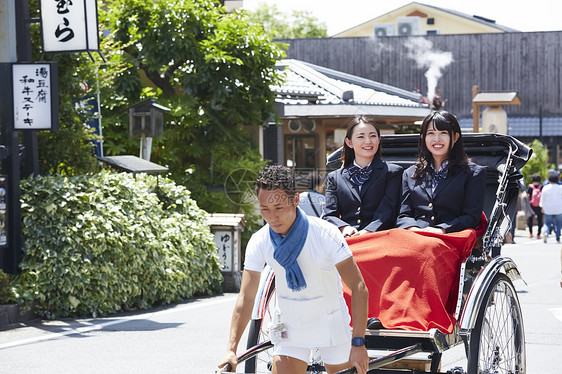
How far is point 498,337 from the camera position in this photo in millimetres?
5738

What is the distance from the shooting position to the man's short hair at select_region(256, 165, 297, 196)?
3.93 meters

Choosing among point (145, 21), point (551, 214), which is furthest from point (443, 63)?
point (145, 21)

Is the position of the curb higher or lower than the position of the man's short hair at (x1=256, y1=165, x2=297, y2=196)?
lower

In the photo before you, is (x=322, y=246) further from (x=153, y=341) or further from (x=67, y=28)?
(x=67, y=28)

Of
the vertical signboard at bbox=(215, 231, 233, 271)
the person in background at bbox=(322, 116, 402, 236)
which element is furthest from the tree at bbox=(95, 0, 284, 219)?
the person in background at bbox=(322, 116, 402, 236)

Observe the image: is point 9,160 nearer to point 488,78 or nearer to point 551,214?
point 551,214

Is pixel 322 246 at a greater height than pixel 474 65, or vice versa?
pixel 474 65

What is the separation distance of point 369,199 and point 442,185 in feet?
1.62

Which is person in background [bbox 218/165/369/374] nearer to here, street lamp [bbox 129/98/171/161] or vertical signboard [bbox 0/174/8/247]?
vertical signboard [bbox 0/174/8/247]

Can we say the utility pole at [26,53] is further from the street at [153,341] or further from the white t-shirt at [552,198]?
the white t-shirt at [552,198]

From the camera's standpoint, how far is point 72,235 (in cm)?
1021

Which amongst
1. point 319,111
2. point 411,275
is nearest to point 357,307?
point 411,275

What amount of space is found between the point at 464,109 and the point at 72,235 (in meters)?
39.3

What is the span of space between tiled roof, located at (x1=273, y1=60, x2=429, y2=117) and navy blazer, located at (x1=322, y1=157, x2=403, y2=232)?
49.7ft
